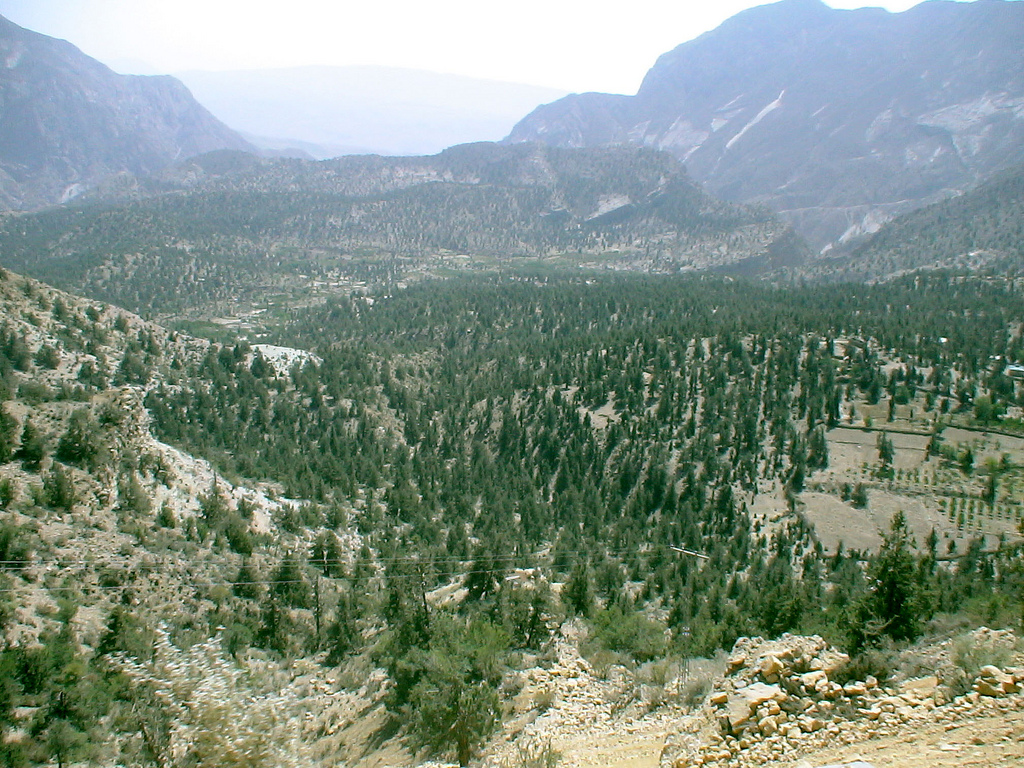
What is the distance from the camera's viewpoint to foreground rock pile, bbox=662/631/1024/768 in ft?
46.2

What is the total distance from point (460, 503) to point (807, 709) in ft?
160

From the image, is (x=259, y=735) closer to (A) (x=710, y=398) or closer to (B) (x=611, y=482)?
(B) (x=611, y=482)

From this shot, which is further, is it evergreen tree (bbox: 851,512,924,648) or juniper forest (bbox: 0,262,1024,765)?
juniper forest (bbox: 0,262,1024,765)

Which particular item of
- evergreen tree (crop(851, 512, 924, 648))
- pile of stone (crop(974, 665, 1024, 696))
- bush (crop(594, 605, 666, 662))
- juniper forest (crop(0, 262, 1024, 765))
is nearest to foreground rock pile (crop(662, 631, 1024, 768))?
pile of stone (crop(974, 665, 1024, 696))

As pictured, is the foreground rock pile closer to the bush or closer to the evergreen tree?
the evergreen tree

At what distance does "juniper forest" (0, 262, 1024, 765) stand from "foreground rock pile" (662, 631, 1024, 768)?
88.2 inches

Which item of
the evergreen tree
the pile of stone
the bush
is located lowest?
the bush

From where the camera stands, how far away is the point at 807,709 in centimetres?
1549

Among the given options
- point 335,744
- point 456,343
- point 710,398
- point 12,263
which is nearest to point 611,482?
point 710,398

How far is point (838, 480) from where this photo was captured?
213ft

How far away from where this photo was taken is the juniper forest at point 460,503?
23.5 meters

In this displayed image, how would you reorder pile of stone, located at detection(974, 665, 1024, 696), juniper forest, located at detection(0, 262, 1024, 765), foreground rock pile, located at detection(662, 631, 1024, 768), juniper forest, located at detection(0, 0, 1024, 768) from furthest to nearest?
1. juniper forest, located at detection(0, 262, 1024, 765)
2. juniper forest, located at detection(0, 0, 1024, 768)
3. foreground rock pile, located at detection(662, 631, 1024, 768)
4. pile of stone, located at detection(974, 665, 1024, 696)

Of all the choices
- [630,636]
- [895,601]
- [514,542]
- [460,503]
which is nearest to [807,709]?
[895,601]

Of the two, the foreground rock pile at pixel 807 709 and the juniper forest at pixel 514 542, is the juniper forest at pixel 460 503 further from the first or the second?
the foreground rock pile at pixel 807 709
